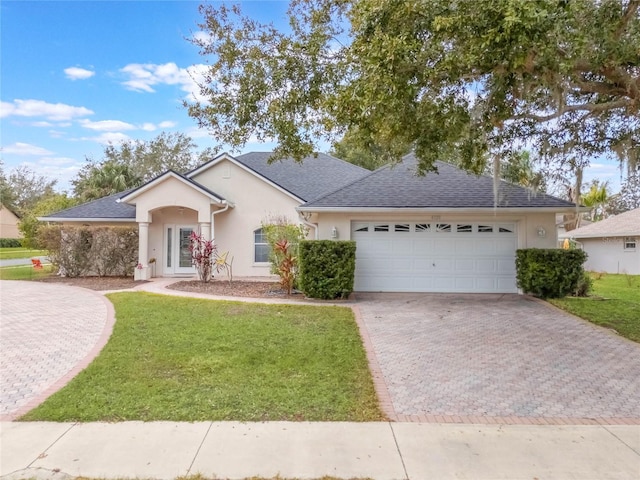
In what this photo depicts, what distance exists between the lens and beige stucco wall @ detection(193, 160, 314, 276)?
17.5 meters

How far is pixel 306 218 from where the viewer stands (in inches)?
580

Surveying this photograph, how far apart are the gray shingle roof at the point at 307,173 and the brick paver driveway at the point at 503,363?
9.33 meters

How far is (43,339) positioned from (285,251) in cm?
716

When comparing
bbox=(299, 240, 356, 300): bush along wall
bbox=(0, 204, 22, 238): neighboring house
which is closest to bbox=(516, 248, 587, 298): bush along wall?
bbox=(299, 240, 356, 300): bush along wall

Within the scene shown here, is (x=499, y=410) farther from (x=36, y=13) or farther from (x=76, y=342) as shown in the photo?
(x=36, y=13)

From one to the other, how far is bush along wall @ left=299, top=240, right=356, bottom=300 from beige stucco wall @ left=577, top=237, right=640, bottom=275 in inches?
730

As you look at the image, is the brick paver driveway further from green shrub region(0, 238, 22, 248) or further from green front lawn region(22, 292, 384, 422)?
green shrub region(0, 238, 22, 248)

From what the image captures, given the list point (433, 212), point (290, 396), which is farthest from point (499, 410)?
point (433, 212)

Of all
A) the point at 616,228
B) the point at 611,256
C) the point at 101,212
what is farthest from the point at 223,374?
the point at 611,256

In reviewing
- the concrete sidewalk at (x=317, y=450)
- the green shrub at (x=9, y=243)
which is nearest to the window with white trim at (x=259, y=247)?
the concrete sidewalk at (x=317, y=450)

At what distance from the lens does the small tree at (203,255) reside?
15.6 m

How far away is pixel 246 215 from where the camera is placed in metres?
17.6

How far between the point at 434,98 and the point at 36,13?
1019cm

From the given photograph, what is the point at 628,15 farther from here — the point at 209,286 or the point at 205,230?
the point at 205,230
